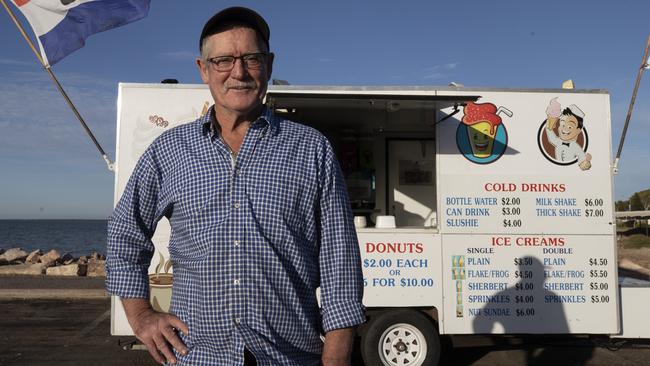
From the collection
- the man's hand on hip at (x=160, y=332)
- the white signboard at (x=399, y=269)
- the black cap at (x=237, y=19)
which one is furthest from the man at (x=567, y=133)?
the man's hand on hip at (x=160, y=332)

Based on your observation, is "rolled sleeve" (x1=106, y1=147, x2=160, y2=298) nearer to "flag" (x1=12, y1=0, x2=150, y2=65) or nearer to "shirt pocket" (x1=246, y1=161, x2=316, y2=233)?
"shirt pocket" (x1=246, y1=161, x2=316, y2=233)

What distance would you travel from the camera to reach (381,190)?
25.2ft

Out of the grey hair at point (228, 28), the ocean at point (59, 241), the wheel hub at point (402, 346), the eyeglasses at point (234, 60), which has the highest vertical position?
the grey hair at point (228, 28)

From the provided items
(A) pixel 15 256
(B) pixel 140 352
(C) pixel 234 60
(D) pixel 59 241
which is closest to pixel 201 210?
(C) pixel 234 60

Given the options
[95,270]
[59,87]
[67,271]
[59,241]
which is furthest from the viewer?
[59,241]

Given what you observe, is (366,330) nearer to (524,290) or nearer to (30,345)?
(524,290)

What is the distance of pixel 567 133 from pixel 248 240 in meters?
4.89

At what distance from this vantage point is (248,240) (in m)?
1.75

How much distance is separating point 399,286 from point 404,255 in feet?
1.02

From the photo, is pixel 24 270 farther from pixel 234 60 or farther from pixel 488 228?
pixel 234 60

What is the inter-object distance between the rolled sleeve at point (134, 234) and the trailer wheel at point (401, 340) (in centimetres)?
399

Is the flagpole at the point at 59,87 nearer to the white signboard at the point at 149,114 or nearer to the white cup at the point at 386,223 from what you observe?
the white signboard at the point at 149,114

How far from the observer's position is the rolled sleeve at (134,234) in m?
1.85

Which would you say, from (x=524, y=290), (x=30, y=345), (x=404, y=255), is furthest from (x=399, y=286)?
(x=30, y=345)
